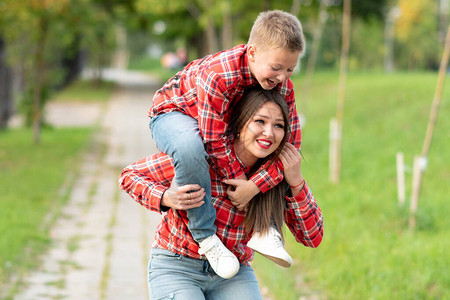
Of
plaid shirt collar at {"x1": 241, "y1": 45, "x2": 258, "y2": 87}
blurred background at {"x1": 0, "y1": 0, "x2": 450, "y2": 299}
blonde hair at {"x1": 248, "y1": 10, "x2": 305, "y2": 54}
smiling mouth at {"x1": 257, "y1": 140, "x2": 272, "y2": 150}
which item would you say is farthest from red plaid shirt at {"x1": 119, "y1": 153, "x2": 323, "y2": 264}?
blurred background at {"x1": 0, "y1": 0, "x2": 450, "y2": 299}

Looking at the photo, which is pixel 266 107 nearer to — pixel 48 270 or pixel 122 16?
pixel 48 270

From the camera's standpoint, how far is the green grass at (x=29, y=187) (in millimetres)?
7128

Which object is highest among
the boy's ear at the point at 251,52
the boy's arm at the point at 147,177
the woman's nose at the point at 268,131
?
the boy's ear at the point at 251,52

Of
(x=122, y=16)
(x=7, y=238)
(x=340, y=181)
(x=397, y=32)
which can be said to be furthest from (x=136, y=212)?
(x=397, y=32)

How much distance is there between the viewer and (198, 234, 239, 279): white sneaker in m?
2.64

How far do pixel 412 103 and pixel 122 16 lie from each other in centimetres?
2453

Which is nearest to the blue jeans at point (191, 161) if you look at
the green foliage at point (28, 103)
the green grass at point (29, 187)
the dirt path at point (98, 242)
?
the dirt path at point (98, 242)

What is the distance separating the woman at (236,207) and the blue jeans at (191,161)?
0.08 metres

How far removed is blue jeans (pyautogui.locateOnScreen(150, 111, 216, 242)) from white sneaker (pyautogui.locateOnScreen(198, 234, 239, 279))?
30 mm

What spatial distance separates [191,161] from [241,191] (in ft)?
0.80

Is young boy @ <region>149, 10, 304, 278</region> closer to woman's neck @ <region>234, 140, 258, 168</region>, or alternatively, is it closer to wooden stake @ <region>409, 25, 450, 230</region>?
woman's neck @ <region>234, 140, 258, 168</region>

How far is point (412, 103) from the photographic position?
15719 millimetres

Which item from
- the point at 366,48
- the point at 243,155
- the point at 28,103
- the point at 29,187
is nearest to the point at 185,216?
the point at 243,155

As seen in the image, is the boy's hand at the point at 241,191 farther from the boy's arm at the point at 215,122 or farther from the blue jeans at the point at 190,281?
the blue jeans at the point at 190,281
